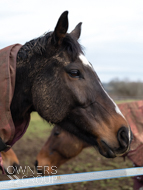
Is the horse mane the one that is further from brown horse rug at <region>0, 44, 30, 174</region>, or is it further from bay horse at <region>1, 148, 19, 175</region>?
bay horse at <region>1, 148, 19, 175</region>

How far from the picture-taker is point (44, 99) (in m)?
2.00

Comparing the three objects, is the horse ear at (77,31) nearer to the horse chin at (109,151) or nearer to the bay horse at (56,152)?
the horse chin at (109,151)

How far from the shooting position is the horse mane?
6.79 feet

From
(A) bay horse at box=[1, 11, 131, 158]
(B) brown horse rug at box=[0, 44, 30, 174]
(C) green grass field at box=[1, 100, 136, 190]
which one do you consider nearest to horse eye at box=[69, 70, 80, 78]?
(A) bay horse at box=[1, 11, 131, 158]

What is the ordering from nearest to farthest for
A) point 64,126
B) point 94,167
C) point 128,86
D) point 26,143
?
point 64,126, point 94,167, point 26,143, point 128,86

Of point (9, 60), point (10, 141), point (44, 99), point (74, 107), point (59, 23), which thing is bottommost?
point (10, 141)

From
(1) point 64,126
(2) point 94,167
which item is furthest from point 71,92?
(2) point 94,167

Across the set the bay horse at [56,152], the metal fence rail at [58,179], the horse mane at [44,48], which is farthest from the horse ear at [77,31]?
the bay horse at [56,152]

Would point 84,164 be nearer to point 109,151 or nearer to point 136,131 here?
point 136,131

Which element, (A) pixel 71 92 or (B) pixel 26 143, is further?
(B) pixel 26 143

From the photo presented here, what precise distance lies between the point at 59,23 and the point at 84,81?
62 cm

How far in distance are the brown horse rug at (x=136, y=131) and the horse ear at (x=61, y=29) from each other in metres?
2.10

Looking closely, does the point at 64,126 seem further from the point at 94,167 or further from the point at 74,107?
the point at 94,167

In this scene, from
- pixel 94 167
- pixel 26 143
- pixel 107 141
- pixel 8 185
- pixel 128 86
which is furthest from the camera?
pixel 128 86
